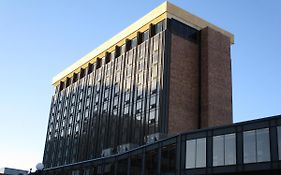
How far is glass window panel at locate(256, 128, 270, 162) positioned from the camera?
1505 inches

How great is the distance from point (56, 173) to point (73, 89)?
37504 millimetres

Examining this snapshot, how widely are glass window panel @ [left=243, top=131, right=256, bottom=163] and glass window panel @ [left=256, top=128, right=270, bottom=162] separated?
53cm

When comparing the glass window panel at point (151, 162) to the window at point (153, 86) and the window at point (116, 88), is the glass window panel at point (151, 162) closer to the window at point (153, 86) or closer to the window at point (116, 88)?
the window at point (153, 86)

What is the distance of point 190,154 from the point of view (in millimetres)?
44844

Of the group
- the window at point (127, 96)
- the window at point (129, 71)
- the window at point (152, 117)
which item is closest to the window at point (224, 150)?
the window at point (152, 117)

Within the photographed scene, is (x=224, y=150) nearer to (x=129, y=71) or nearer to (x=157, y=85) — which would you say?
(x=157, y=85)

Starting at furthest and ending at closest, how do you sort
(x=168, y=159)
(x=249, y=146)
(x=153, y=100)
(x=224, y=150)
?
(x=153, y=100), (x=168, y=159), (x=224, y=150), (x=249, y=146)

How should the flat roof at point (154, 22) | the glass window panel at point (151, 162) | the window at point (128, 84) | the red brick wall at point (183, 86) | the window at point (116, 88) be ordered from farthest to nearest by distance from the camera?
the window at point (116, 88) → the window at point (128, 84) → the flat roof at point (154, 22) → the red brick wall at point (183, 86) → the glass window panel at point (151, 162)

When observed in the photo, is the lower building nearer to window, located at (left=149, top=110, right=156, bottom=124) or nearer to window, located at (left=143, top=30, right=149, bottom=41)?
window, located at (left=149, top=110, right=156, bottom=124)

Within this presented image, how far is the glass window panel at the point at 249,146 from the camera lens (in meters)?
39.2

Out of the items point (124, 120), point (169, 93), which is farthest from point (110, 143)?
point (169, 93)

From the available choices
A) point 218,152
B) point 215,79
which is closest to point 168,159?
point 218,152

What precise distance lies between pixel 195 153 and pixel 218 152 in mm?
3014

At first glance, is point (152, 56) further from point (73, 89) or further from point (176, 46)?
point (73, 89)
